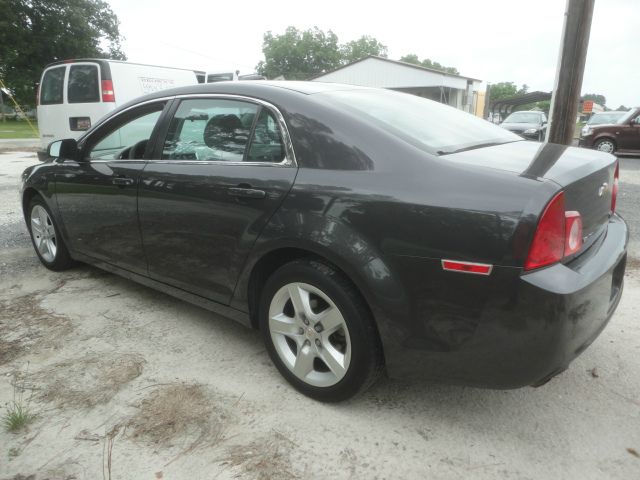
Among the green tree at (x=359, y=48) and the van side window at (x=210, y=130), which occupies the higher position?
the green tree at (x=359, y=48)

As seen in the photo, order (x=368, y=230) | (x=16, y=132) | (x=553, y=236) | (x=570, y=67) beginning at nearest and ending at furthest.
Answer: (x=553, y=236) → (x=368, y=230) → (x=570, y=67) → (x=16, y=132)

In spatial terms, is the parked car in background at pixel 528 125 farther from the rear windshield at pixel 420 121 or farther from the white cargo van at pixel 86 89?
the rear windshield at pixel 420 121

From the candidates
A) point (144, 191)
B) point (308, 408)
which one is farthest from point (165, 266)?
point (308, 408)

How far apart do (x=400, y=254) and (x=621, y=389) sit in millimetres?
1498

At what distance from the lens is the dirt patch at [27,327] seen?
9.61 ft

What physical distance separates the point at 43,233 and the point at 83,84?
5734 millimetres

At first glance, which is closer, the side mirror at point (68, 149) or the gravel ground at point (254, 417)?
the gravel ground at point (254, 417)

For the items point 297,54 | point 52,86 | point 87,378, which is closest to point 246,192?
point 87,378

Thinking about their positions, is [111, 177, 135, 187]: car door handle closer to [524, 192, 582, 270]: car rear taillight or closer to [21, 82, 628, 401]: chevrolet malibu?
[21, 82, 628, 401]: chevrolet malibu

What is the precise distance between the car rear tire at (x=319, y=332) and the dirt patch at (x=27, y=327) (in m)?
1.48

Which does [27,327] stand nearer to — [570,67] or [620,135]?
[570,67]

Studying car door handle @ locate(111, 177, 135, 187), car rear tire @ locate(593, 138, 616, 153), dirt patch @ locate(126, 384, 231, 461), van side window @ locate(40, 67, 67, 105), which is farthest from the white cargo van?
car rear tire @ locate(593, 138, 616, 153)

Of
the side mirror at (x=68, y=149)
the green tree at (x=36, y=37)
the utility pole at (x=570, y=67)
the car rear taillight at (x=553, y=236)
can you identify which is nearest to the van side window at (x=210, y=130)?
the side mirror at (x=68, y=149)

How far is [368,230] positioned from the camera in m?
2.01
